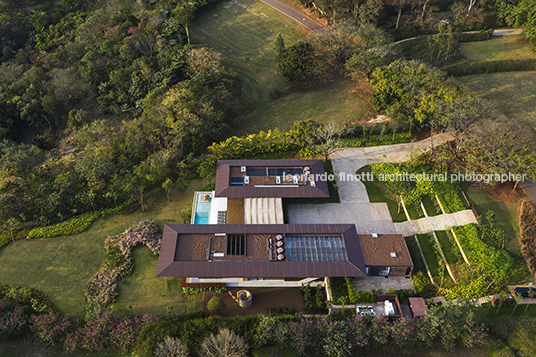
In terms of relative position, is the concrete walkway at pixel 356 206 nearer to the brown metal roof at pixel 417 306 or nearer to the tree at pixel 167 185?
the brown metal roof at pixel 417 306

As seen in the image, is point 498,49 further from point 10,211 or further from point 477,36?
point 10,211

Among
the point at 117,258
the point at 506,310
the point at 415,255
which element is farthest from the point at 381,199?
the point at 117,258

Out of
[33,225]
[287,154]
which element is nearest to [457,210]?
[287,154]

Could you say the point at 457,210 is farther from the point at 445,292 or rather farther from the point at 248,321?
the point at 248,321

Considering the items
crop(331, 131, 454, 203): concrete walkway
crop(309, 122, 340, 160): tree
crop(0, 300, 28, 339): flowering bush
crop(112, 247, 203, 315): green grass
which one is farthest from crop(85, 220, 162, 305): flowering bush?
crop(331, 131, 454, 203): concrete walkway

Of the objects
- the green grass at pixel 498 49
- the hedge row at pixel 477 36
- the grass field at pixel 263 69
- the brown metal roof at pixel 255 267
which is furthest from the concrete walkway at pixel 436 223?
the hedge row at pixel 477 36

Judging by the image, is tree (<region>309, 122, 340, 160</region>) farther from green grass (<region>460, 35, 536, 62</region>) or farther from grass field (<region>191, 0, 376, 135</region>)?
green grass (<region>460, 35, 536, 62</region>)
